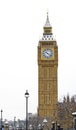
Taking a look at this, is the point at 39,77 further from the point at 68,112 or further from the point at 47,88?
the point at 68,112

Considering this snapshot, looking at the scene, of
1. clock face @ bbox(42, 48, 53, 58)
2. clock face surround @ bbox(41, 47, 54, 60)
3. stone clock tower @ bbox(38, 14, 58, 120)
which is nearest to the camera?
stone clock tower @ bbox(38, 14, 58, 120)

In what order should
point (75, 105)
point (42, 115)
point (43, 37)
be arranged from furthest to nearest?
point (43, 37), point (42, 115), point (75, 105)

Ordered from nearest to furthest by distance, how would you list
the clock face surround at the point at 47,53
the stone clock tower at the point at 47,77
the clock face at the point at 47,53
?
the stone clock tower at the point at 47,77, the clock face surround at the point at 47,53, the clock face at the point at 47,53

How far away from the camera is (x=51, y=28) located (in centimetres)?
16838

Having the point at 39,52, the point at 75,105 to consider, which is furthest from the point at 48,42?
the point at 75,105

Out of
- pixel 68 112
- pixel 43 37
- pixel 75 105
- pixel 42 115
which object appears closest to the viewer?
pixel 68 112

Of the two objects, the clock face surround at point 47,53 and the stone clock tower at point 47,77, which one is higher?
the clock face surround at point 47,53

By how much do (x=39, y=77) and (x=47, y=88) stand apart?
2.63 m

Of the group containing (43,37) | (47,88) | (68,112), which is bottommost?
(68,112)

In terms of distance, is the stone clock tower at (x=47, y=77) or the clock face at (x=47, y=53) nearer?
the stone clock tower at (x=47, y=77)

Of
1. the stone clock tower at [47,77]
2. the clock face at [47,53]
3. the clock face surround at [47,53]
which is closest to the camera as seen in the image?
the stone clock tower at [47,77]

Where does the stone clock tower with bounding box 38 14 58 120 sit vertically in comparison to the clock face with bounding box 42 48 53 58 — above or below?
below

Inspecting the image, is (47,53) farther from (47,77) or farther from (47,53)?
(47,77)

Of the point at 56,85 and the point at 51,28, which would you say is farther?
the point at 51,28
